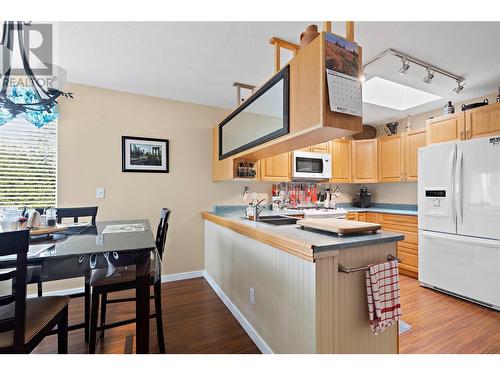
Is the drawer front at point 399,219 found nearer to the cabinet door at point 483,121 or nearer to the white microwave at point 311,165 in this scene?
the white microwave at point 311,165

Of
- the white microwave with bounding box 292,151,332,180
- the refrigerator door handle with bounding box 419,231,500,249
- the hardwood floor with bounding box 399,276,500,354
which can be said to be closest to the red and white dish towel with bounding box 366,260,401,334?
the hardwood floor with bounding box 399,276,500,354

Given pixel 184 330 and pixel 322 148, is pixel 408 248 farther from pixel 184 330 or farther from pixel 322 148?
pixel 184 330

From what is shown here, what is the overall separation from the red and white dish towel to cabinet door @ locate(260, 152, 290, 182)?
6.71ft

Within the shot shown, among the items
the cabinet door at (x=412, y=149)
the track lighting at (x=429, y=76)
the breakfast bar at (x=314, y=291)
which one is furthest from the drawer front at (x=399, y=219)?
the breakfast bar at (x=314, y=291)

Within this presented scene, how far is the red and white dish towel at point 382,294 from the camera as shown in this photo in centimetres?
134

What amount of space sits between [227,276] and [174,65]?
2.20 m

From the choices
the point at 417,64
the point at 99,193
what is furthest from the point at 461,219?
the point at 99,193

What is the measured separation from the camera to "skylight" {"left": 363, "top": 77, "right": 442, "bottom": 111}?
2750mm

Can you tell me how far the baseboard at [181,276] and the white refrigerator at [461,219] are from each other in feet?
9.48

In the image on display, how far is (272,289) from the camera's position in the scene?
5.54 ft

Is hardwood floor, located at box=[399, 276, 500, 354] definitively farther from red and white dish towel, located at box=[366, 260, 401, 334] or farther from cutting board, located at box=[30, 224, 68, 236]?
cutting board, located at box=[30, 224, 68, 236]

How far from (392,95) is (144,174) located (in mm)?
3384
